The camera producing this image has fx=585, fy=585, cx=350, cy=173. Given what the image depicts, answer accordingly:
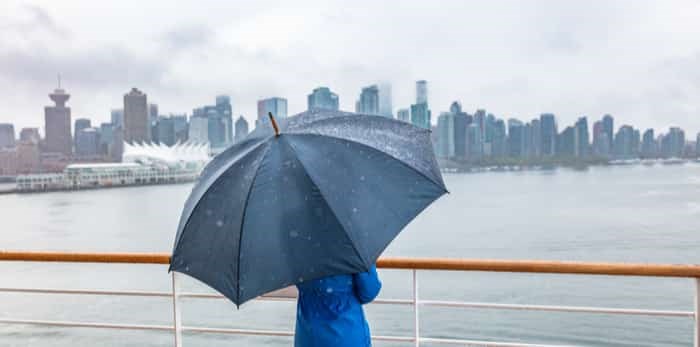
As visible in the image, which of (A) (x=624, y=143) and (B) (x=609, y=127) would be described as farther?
(B) (x=609, y=127)

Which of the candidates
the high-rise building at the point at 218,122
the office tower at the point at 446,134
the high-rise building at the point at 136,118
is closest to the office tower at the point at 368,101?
the office tower at the point at 446,134

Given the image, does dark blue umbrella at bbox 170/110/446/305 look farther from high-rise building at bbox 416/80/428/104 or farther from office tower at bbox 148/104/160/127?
A: office tower at bbox 148/104/160/127

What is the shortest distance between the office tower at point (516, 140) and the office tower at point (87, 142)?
33075 millimetres

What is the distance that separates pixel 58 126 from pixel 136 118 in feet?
27.8

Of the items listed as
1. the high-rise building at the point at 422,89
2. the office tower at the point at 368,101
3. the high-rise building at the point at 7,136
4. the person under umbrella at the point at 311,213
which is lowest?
the person under umbrella at the point at 311,213

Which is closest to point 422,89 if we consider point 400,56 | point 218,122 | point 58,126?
point 400,56

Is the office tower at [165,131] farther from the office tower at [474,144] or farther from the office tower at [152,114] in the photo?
the office tower at [474,144]

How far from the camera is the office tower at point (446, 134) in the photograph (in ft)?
120

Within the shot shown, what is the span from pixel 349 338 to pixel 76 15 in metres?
72.7

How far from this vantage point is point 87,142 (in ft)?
154

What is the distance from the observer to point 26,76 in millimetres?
70188

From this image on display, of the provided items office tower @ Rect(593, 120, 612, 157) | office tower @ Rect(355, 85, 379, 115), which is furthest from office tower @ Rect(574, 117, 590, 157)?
office tower @ Rect(355, 85, 379, 115)

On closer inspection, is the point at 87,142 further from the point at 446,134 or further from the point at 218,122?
the point at 446,134

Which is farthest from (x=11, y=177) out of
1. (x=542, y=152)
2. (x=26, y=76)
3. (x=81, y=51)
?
(x=542, y=152)
